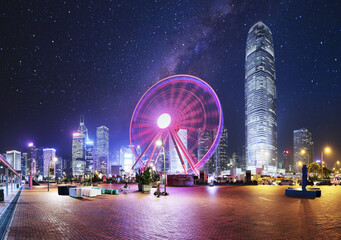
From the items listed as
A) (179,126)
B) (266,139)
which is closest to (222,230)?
(179,126)

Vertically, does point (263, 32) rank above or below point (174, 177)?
above

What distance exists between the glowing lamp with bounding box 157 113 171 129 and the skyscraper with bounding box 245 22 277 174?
6103 inches

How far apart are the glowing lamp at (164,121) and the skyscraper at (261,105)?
155014 mm

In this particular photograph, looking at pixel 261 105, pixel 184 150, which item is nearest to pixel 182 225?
pixel 184 150

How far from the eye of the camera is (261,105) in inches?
7333

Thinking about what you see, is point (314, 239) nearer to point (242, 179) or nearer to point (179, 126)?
point (179, 126)

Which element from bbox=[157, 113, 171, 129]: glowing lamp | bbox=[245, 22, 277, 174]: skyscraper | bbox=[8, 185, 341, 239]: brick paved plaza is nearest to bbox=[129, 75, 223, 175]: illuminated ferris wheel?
bbox=[157, 113, 171, 129]: glowing lamp

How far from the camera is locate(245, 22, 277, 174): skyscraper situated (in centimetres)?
18612

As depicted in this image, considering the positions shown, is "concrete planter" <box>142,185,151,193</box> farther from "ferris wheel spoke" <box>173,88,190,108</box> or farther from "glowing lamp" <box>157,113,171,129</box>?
"ferris wheel spoke" <box>173,88,190,108</box>

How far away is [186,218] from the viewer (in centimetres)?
1109

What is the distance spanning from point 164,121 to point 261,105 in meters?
160

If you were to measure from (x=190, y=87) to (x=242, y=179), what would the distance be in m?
18.7

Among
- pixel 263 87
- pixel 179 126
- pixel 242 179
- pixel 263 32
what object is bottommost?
pixel 242 179

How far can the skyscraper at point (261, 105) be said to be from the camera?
18612 centimetres
